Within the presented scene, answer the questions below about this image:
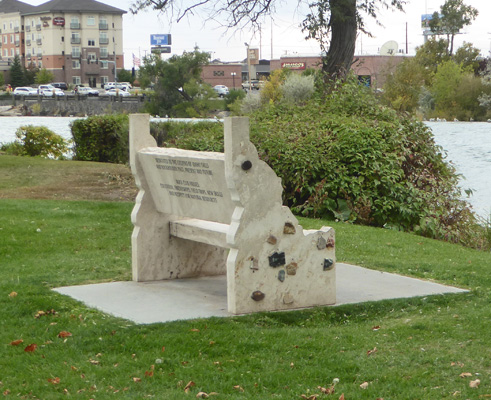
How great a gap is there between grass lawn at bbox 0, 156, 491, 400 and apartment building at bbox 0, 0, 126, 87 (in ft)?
414

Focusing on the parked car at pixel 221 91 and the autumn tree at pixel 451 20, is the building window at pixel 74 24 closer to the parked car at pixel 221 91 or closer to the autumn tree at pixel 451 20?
the parked car at pixel 221 91

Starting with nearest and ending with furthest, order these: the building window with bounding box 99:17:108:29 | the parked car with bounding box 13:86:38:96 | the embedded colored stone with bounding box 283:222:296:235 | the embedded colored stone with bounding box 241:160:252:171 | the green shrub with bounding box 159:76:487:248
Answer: the embedded colored stone with bounding box 241:160:252:171, the embedded colored stone with bounding box 283:222:296:235, the green shrub with bounding box 159:76:487:248, the parked car with bounding box 13:86:38:96, the building window with bounding box 99:17:108:29

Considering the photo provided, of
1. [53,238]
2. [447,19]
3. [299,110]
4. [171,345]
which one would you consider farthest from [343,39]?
[447,19]

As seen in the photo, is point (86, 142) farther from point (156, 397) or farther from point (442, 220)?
point (156, 397)

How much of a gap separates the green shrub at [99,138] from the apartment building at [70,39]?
110 m

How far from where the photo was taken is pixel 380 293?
7.17m

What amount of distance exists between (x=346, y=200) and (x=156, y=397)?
876 cm

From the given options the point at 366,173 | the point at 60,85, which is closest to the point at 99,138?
the point at 366,173

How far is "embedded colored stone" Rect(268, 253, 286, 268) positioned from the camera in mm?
6427

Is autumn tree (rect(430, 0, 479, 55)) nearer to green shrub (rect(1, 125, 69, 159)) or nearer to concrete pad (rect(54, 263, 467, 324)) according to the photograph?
green shrub (rect(1, 125, 69, 159))

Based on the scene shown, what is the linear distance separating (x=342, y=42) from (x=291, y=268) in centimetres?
1355

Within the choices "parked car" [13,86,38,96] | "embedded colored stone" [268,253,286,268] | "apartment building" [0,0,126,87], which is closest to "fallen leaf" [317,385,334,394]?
"embedded colored stone" [268,253,286,268]

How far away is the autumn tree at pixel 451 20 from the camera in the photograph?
83.5m

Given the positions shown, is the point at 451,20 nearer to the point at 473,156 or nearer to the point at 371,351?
the point at 473,156
